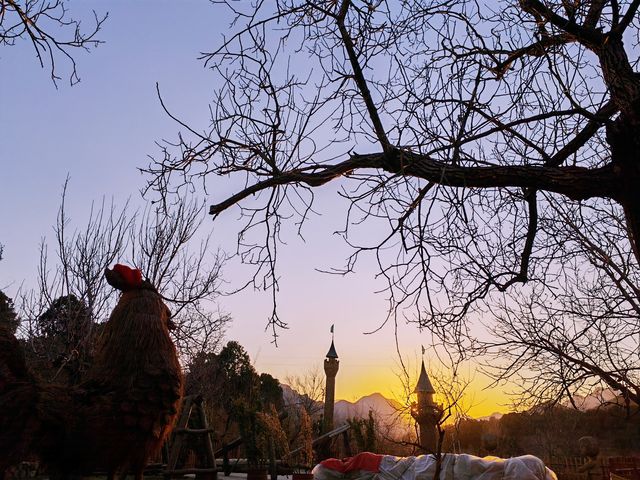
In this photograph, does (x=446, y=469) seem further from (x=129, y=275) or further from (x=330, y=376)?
(x=330, y=376)

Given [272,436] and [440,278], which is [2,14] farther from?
[272,436]

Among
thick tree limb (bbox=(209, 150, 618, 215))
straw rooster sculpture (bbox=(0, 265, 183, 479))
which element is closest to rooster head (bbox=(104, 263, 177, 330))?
straw rooster sculpture (bbox=(0, 265, 183, 479))

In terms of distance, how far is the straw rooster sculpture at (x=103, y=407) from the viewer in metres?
3.62

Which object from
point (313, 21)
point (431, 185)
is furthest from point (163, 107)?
point (431, 185)

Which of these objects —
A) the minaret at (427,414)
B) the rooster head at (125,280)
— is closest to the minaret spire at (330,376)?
the minaret at (427,414)

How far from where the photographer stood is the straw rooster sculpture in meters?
3.62

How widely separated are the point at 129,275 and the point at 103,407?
3.48ft

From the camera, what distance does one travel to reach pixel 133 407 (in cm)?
372

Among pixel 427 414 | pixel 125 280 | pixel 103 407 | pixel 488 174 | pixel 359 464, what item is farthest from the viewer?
pixel 359 464

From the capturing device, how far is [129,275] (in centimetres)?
434

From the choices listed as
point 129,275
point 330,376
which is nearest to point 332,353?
point 330,376

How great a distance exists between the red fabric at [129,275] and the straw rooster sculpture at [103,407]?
12.6 inches

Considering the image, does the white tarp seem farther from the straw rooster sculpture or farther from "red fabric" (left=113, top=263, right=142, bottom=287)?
"red fabric" (left=113, top=263, right=142, bottom=287)

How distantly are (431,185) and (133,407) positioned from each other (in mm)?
2488
